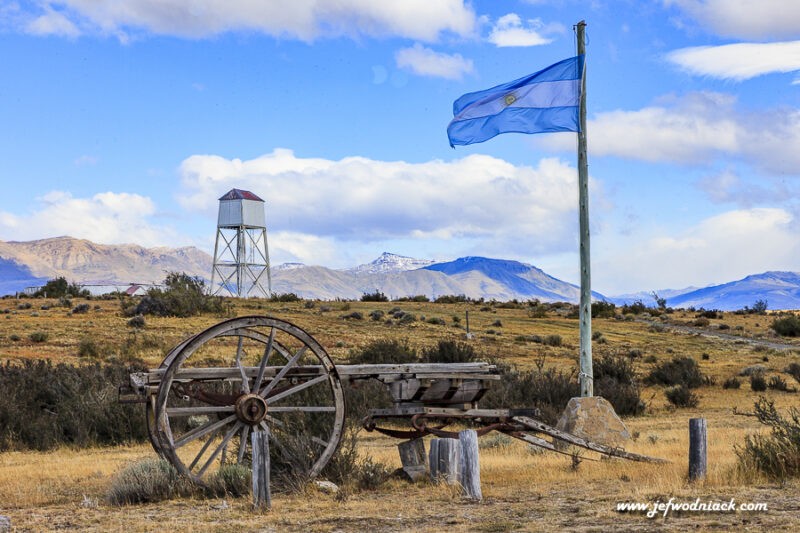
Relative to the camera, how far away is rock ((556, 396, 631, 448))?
1461 centimetres

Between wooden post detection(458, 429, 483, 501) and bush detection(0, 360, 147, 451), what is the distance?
925cm

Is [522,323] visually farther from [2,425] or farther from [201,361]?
[2,425]

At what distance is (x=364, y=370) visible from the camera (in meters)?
11.3

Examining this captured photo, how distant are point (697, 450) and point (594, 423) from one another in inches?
164

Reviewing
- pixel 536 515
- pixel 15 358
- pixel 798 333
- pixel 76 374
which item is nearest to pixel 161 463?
pixel 536 515

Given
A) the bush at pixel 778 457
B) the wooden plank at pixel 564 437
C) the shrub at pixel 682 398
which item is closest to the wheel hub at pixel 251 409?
the wooden plank at pixel 564 437

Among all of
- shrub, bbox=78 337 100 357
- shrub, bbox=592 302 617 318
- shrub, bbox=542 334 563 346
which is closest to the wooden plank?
shrub, bbox=78 337 100 357

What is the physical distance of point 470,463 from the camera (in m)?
9.86

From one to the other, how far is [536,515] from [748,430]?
925 centimetres

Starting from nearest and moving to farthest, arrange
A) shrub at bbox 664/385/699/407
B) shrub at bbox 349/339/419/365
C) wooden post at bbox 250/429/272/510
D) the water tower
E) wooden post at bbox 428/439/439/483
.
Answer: wooden post at bbox 250/429/272/510, wooden post at bbox 428/439/439/483, shrub at bbox 664/385/699/407, shrub at bbox 349/339/419/365, the water tower

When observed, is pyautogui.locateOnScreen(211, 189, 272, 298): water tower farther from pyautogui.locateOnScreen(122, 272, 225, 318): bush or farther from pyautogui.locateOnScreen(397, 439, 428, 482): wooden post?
pyautogui.locateOnScreen(397, 439, 428, 482): wooden post

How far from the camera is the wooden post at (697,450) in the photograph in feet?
34.4

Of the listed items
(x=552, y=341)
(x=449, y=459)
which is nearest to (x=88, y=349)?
(x=552, y=341)

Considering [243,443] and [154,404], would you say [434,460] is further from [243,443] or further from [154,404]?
[154,404]
